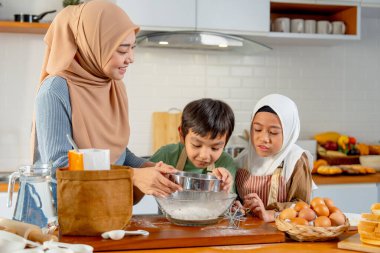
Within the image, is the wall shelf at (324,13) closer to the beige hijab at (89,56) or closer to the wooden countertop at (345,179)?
the wooden countertop at (345,179)

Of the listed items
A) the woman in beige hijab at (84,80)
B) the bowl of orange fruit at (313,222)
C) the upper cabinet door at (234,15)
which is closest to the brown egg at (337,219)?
the bowl of orange fruit at (313,222)

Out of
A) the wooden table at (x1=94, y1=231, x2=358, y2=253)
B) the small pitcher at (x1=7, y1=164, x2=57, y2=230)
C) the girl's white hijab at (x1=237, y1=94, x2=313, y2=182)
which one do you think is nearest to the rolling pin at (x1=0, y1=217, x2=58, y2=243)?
the small pitcher at (x1=7, y1=164, x2=57, y2=230)

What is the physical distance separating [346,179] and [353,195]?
121 millimetres

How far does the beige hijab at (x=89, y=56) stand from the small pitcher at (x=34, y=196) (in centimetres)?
49

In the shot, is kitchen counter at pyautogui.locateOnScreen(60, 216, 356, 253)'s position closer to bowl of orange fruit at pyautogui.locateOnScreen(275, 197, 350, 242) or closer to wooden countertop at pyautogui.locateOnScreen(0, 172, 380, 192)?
bowl of orange fruit at pyautogui.locateOnScreen(275, 197, 350, 242)

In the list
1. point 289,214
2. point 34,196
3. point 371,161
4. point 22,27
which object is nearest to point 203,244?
point 289,214

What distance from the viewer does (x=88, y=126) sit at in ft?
7.57

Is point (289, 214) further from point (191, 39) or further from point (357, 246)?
point (191, 39)

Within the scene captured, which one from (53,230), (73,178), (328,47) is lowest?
(53,230)

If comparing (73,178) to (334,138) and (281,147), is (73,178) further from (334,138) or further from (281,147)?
(334,138)

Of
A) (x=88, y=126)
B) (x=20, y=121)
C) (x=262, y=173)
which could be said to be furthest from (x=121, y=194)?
(x=20, y=121)

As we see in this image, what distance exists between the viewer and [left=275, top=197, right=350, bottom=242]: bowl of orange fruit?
1884 mm

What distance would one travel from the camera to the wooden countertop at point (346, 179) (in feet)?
13.2

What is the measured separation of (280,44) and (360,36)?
0.63m
